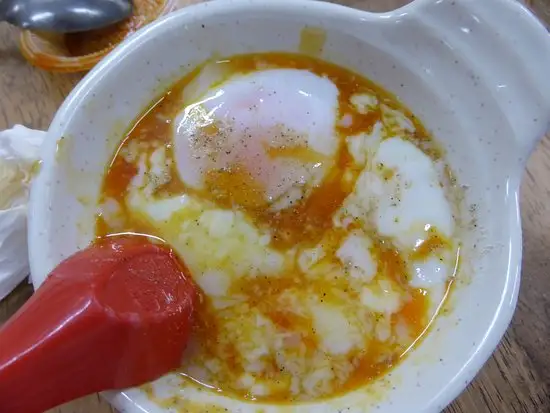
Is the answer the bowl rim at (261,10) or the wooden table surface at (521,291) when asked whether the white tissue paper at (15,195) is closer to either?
the wooden table surface at (521,291)

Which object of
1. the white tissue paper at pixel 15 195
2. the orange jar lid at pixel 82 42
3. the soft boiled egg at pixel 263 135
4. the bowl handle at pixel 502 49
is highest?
the bowl handle at pixel 502 49

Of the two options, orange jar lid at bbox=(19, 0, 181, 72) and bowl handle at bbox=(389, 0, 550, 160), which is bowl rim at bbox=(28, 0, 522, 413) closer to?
bowl handle at bbox=(389, 0, 550, 160)

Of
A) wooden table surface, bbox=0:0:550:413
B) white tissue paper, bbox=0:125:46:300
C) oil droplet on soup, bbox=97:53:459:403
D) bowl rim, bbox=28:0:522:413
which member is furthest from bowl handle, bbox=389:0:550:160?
white tissue paper, bbox=0:125:46:300

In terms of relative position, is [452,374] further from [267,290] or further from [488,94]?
[488,94]

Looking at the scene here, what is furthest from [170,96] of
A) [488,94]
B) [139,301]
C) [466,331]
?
[466,331]

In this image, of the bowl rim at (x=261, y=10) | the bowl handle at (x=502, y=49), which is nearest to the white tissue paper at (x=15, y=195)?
the bowl rim at (x=261, y=10)
